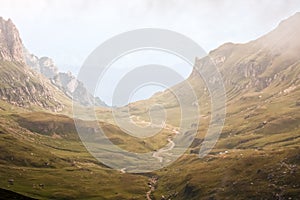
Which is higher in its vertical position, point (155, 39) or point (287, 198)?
point (155, 39)

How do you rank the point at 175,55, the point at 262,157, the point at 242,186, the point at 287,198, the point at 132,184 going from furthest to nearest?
the point at 132,184 → the point at 262,157 → the point at 242,186 → the point at 287,198 → the point at 175,55

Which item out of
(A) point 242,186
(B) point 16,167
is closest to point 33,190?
(B) point 16,167

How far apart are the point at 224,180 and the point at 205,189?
391 inches

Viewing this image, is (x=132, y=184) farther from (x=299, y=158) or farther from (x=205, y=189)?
(x=299, y=158)

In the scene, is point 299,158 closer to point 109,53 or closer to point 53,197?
point 53,197

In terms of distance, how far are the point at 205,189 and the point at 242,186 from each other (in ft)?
57.9

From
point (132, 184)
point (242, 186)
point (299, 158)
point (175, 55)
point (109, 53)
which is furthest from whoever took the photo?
point (132, 184)

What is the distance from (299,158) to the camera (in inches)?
6068

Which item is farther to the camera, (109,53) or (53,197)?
(53,197)

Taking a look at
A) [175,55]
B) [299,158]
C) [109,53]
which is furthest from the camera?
[299,158]

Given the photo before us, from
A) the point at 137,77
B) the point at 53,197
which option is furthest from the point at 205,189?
the point at 137,77

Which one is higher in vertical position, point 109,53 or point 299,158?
point 299,158

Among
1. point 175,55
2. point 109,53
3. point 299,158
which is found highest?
point 299,158

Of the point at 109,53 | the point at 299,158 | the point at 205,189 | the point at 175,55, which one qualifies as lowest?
the point at 109,53
